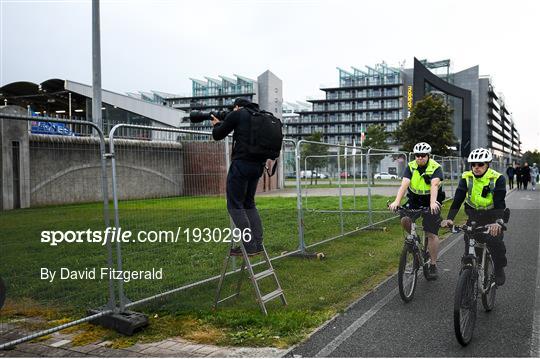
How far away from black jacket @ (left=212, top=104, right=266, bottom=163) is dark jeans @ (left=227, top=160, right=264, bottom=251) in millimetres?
107

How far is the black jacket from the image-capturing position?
496 cm

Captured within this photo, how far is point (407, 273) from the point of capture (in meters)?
6.01

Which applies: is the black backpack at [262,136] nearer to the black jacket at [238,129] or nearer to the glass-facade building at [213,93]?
the black jacket at [238,129]

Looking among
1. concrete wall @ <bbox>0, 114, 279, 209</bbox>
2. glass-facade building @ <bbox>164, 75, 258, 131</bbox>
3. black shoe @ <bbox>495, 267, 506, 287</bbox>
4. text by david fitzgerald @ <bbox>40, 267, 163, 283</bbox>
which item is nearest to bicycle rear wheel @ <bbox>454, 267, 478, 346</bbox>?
black shoe @ <bbox>495, 267, 506, 287</bbox>

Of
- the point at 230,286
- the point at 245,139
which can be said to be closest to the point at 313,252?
the point at 230,286

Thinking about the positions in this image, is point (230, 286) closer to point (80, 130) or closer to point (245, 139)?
point (245, 139)

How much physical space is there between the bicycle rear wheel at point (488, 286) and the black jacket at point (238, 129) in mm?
2871

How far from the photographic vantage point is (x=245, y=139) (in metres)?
5.02

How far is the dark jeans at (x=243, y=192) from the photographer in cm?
514

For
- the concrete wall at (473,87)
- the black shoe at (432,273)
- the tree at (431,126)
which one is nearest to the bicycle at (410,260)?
the black shoe at (432,273)

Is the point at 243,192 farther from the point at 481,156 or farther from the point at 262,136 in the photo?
the point at 481,156

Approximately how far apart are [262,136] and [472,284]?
252cm

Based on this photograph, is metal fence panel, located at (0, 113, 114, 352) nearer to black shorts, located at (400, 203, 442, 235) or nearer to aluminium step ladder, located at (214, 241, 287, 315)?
aluminium step ladder, located at (214, 241, 287, 315)

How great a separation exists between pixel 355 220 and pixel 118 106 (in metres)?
35.3
